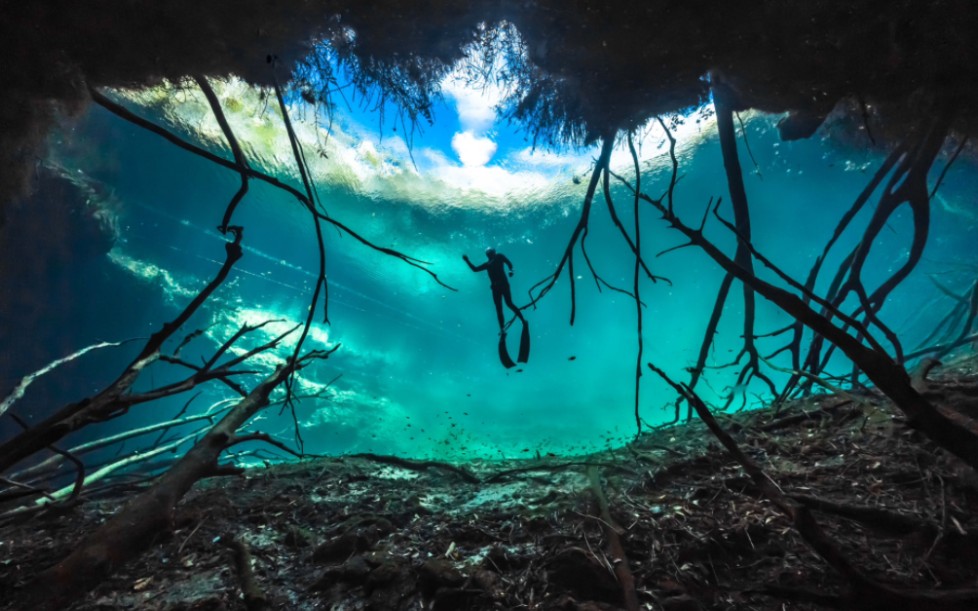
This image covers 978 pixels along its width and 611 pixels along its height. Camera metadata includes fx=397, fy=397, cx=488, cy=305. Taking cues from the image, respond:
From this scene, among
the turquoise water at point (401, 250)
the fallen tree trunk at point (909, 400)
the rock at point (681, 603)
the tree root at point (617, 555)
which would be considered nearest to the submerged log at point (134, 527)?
the turquoise water at point (401, 250)

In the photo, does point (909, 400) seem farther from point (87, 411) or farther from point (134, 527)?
point (134, 527)

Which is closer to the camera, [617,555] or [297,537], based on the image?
[617,555]

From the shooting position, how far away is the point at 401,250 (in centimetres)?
1827

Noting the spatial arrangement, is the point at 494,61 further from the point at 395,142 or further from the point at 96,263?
the point at 96,263

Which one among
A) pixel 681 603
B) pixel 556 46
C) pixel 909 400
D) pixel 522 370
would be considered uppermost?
pixel 556 46

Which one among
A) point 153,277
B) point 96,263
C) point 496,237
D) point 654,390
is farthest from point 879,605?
point 654,390

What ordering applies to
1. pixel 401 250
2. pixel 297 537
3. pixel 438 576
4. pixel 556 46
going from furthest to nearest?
1. pixel 401 250
2. pixel 556 46
3. pixel 297 537
4. pixel 438 576

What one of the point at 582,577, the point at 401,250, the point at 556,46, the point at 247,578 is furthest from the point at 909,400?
the point at 401,250

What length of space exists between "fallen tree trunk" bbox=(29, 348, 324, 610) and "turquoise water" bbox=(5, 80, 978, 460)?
946 millimetres

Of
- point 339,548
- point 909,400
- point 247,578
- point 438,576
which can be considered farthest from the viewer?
point 339,548

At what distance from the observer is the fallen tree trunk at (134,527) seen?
2047mm

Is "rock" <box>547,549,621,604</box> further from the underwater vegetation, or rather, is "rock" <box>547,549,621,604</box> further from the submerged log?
the submerged log

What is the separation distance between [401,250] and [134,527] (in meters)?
16.3

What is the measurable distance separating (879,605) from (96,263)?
78.1 feet
